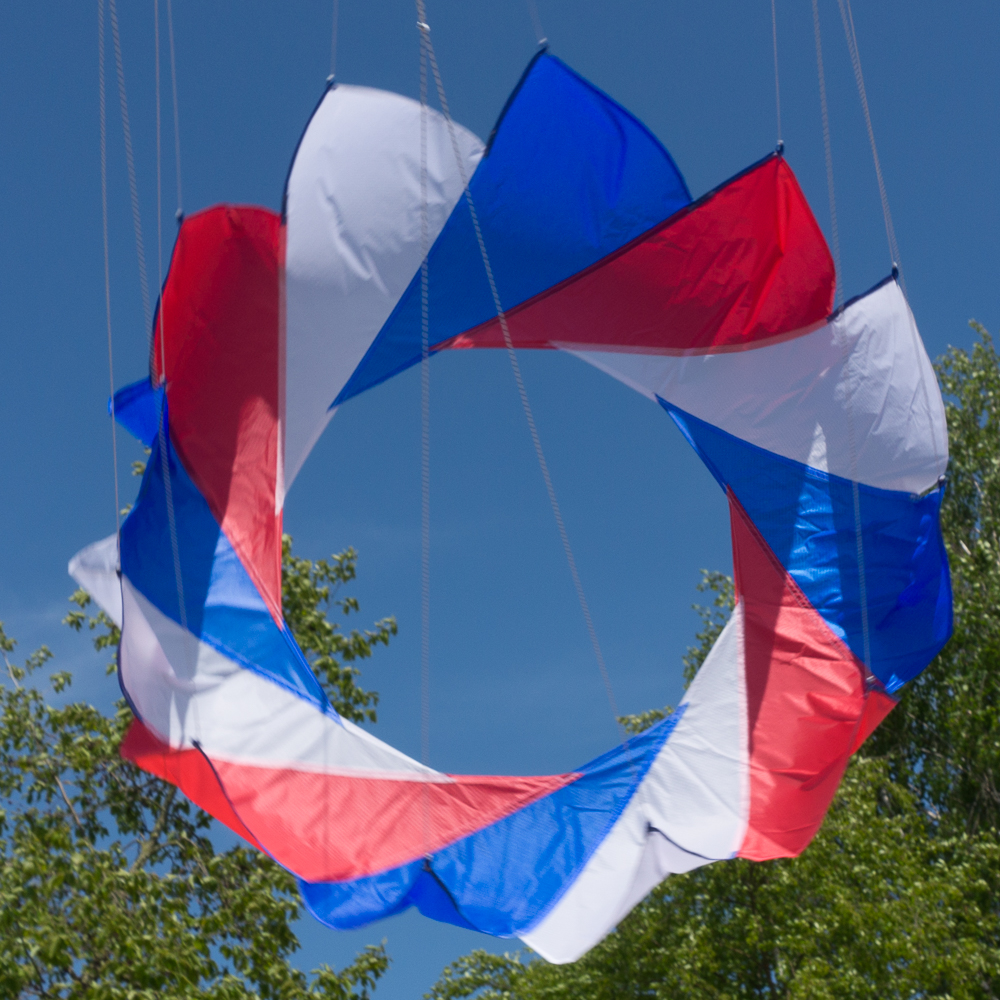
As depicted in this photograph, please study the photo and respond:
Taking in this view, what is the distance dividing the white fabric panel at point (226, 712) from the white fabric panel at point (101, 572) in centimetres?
19

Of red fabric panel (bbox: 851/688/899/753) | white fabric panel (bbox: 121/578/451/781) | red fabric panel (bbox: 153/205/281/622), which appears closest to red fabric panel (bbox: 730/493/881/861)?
red fabric panel (bbox: 851/688/899/753)

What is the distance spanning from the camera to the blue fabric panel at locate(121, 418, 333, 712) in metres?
5.55

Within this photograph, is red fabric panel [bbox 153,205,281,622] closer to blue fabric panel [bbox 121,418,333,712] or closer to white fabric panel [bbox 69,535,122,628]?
blue fabric panel [bbox 121,418,333,712]

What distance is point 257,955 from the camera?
33.1 feet

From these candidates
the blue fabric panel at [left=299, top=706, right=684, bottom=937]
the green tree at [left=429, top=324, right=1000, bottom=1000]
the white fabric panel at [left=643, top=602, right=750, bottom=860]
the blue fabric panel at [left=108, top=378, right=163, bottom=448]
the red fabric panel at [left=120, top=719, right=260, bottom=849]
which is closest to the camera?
the blue fabric panel at [left=299, top=706, right=684, bottom=937]

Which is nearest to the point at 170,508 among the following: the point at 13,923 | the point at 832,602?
the point at 832,602

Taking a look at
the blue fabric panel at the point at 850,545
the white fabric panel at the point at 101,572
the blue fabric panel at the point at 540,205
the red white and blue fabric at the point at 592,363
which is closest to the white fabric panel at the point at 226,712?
the red white and blue fabric at the point at 592,363

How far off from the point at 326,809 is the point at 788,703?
247cm

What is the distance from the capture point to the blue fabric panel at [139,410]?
585cm

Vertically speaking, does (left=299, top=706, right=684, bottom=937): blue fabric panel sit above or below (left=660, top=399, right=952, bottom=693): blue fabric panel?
below

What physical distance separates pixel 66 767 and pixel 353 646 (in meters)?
3.27

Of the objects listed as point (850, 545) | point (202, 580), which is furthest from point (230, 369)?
point (850, 545)

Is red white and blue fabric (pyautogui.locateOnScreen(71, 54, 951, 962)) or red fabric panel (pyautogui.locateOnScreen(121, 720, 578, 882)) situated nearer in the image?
red fabric panel (pyautogui.locateOnScreen(121, 720, 578, 882))

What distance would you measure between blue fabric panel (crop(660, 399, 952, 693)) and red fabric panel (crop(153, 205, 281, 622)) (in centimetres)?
233
